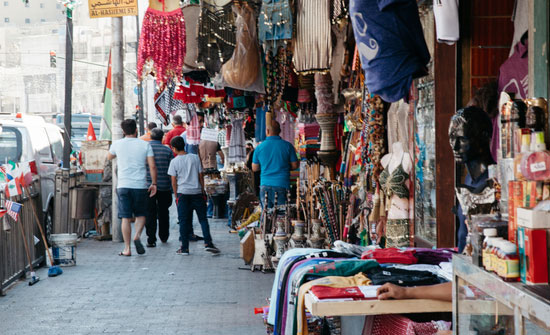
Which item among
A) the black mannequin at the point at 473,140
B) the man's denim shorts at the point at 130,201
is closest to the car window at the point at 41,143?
the man's denim shorts at the point at 130,201

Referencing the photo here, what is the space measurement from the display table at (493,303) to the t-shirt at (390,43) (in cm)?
165

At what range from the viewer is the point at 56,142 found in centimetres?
1335

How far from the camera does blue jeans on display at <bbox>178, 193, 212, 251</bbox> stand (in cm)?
1106

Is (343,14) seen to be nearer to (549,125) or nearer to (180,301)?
(180,301)

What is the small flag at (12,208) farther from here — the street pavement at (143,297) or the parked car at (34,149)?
the parked car at (34,149)

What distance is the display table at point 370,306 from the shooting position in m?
3.38

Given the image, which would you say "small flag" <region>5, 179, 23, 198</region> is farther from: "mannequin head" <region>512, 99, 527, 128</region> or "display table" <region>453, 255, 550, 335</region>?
"mannequin head" <region>512, 99, 527, 128</region>

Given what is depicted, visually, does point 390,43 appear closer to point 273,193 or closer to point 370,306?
point 370,306

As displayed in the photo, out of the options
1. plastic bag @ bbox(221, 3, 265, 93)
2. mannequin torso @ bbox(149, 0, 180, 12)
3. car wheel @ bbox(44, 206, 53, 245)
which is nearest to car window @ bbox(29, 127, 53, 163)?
car wheel @ bbox(44, 206, 53, 245)

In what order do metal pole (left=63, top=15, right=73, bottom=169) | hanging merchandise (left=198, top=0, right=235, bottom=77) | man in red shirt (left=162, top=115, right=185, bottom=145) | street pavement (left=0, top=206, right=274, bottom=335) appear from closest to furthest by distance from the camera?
1. street pavement (left=0, top=206, right=274, bottom=335)
2. hanging merchandise (left=198, top=0, right=235, bottom=77)
3. metal pole (left=63, top=15, right=73, bottom=169)
4. man in red shirt (left=162, top=115, right=185, bottom=145)

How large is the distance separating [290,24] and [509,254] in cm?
504

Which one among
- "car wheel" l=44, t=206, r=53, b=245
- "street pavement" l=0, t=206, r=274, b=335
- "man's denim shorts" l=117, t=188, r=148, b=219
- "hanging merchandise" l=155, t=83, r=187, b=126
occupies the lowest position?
"street pavement" l=0, t=206, r=274, b=335

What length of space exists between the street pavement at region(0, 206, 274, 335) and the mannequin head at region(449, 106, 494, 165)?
3.66m

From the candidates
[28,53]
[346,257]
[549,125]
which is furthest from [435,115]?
[28,53]
